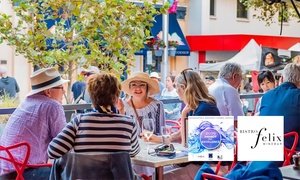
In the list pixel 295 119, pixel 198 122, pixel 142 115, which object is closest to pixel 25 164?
pixel 198 122

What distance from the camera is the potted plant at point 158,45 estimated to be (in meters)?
15.1

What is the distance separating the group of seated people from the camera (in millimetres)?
3672

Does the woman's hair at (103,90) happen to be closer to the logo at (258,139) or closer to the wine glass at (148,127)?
the wine glass at (148,127)

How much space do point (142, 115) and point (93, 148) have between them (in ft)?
6.16

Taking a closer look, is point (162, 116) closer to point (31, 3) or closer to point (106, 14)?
point (106, 14)

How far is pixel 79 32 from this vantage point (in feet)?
23.8

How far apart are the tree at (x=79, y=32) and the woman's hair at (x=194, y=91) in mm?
2415

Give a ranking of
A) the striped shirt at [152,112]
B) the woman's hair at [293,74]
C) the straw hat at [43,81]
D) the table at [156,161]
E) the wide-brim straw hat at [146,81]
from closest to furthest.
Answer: the table at [156,161] < the straw hat at [43,81] < the woman's hair at [293,74] < the striped shirt at [152,112] < the wide-brim straw hat at [146,81]

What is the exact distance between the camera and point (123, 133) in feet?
12.2

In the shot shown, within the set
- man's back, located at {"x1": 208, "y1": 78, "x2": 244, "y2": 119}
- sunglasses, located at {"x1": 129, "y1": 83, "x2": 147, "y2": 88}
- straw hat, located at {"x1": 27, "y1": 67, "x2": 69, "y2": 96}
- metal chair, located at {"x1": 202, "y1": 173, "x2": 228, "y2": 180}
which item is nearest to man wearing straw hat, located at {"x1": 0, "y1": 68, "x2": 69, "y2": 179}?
straw hat, located at {"x1": 27, "y1": 67, "x2": 69, "y2": 96}

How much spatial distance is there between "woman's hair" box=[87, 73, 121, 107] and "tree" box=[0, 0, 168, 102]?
3.24 meters

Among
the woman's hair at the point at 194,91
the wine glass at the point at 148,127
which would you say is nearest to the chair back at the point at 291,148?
the woman's hair at the point at 194,91

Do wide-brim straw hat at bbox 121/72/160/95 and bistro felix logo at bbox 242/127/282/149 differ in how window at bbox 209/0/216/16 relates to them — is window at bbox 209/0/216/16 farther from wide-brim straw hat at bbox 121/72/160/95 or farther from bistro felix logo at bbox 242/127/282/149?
bistro felix logo at bbox 242/127/282/149

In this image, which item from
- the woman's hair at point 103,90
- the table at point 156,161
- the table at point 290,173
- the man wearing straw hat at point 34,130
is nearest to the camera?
the table at point 290,173
